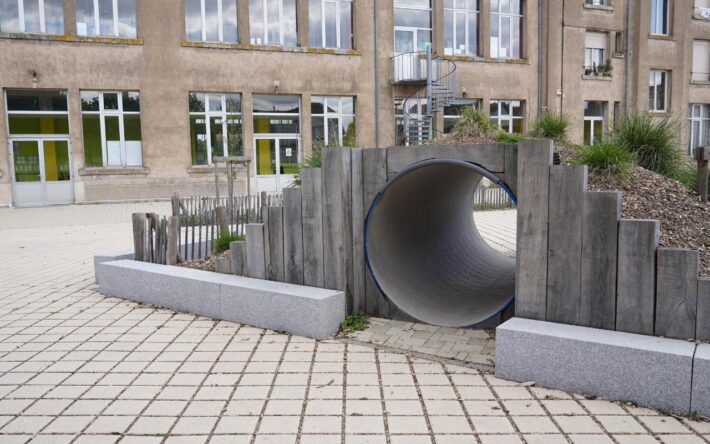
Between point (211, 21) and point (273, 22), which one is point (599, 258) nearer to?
point (211, 21)

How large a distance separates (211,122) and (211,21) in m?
3.71

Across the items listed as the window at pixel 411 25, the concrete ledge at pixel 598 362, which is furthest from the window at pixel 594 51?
the concrete ledge at pixel 598 362

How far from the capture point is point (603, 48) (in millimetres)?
29562

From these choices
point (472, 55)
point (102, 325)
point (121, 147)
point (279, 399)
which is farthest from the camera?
point (472, 55)

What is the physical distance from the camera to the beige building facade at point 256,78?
69.0 feet

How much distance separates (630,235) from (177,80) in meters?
20.4

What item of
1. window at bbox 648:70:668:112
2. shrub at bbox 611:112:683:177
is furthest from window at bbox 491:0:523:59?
shrub at bbox 611:112:683:177

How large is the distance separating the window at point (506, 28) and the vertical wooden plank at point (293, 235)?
23364 millimetres

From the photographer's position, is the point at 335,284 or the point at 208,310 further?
the point at 208,310

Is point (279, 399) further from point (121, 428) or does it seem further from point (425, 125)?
point (425, 125)

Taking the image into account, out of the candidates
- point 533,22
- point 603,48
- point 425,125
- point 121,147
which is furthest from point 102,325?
point 603,48

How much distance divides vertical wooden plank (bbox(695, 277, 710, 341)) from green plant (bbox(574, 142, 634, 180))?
2.00m

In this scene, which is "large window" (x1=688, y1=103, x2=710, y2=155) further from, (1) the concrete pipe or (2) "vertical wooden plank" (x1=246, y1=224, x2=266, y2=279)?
(2) "vertical wooden plank" (x1=246, y1=224, x2=266, y2=279)

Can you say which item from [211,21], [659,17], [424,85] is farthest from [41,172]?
[659,17]
